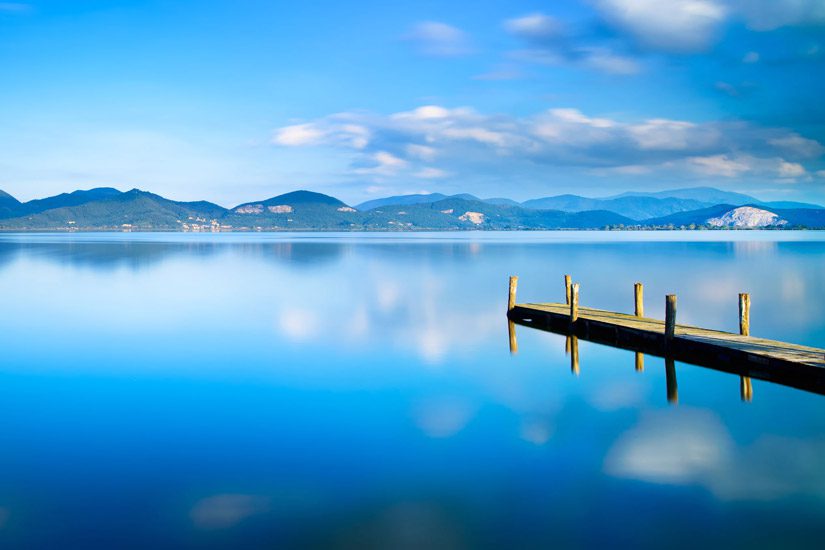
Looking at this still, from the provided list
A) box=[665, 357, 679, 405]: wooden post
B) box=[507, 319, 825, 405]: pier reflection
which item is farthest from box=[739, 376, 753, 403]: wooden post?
box=[665, 357, 679, 405]: wooden post

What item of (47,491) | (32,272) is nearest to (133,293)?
(32,272)

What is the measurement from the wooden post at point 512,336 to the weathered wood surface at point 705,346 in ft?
3.58

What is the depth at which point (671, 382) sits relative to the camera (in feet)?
61.8

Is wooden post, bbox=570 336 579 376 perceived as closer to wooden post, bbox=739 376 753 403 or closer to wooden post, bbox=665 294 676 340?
wooden post, bbox=665 294 676 340

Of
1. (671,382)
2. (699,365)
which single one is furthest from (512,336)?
(671,382)

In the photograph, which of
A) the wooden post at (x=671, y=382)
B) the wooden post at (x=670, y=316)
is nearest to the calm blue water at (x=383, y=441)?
the wooden post at (x=671, y=382)

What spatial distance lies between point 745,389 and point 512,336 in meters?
10.5

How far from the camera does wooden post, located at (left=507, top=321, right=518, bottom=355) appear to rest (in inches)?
951

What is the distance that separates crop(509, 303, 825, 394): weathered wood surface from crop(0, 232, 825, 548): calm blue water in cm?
71

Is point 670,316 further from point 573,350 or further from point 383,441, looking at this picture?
point 383,441

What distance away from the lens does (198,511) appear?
10.2 m

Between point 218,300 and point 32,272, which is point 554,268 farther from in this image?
point 32,272

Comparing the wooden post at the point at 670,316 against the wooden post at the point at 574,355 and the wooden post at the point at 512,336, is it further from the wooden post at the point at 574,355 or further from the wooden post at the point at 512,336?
the wooden post at the point at 512,336

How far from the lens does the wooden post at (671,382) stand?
17.2 meters
